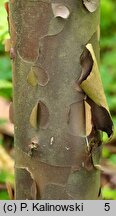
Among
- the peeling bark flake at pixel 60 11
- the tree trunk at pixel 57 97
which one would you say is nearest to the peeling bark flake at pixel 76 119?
the tree trunk at pixel 57 97

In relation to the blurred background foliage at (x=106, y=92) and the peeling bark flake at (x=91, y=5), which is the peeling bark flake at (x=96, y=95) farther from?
the blurred background foliage at (x=106, y=92)

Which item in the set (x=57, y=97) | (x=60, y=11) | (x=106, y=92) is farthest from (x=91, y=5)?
(x=106, y=92)

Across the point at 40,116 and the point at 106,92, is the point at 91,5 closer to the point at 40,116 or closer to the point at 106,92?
the point at 40,116

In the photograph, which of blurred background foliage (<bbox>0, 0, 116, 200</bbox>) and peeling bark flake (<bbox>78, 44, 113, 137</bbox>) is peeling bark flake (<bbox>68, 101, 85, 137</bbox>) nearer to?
peeling bark flake (<bbox>78, 44, 113, 137</bbox>)

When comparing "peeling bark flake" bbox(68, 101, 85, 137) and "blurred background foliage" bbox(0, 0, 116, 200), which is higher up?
"blurred background foliage" bbox(0, 0, 116, 200)

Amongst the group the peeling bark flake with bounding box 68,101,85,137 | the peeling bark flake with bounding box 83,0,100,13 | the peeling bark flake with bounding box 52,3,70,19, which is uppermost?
the peeling bark flake with bounding box 83,0,100,13

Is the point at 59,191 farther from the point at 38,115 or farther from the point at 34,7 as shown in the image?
the point at 34,7

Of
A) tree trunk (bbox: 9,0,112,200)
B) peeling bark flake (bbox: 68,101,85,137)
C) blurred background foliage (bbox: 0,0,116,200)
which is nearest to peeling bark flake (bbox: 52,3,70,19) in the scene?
tree trunk (bbox: 9,0,112,200)

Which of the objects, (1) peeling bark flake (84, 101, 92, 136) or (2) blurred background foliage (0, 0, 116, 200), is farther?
(2) blurred background foliage (0, 0, 116, 200)

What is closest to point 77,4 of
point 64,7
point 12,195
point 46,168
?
point 64,7
